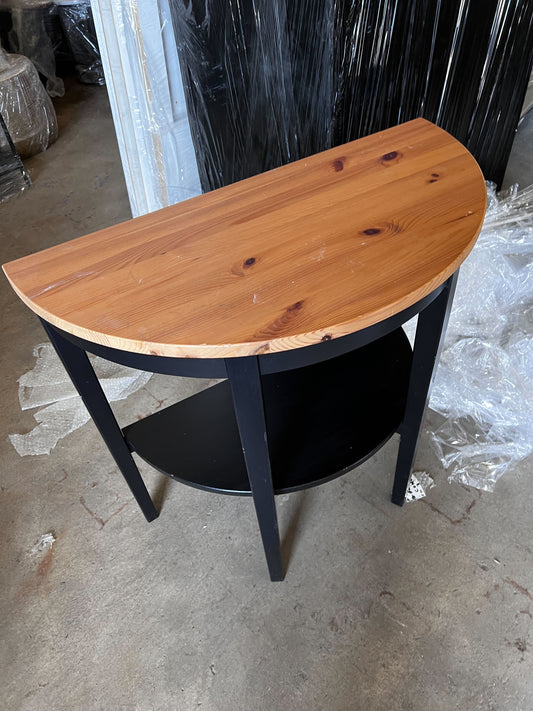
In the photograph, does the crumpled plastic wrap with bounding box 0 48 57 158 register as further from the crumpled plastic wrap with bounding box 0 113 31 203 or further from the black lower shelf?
the black lower shelf

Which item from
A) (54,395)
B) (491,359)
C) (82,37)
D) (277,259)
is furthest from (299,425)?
(82,37)

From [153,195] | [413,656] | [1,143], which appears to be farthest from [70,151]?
[413,656]

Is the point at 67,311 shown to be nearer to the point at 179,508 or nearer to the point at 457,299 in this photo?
the point at 179,508

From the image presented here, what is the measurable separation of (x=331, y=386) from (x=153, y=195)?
3.28 feet

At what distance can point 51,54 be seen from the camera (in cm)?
281

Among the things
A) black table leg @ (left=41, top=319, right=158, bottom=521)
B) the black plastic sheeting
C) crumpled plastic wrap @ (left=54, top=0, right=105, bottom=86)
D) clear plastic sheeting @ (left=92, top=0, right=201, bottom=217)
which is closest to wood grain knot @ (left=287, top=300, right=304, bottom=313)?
black table leg @ (left=41, top=319, right=158, bottom=521)

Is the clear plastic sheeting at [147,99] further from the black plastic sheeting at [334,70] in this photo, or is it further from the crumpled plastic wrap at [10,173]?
the crumpled plastic wrap at [10,173]

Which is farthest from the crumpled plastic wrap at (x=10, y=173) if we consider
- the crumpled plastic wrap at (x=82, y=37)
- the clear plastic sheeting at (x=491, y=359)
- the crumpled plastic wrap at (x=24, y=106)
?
the clear plastic sheeting at (x=491, y=359)

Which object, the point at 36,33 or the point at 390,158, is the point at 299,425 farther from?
the point at 36,33

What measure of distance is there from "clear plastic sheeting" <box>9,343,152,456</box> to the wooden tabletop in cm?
70

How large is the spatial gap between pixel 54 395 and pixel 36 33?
2.11m

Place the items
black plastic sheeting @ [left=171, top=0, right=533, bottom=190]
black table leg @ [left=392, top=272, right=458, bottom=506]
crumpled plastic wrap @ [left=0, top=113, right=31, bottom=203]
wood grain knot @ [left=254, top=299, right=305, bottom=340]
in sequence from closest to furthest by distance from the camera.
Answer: wood grain knot @ [left=254, top=299, right=305, bottom=340] < black table leg @ [left=392, top=272, right=458, bottom=506] < black plastic sheeting @ [left=171, top=0, right=533, bottom=190] < crumpled plastic wrap @ [left=0, top=113, right=31, bottom=203]

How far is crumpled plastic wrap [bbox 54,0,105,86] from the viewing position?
2714 mm

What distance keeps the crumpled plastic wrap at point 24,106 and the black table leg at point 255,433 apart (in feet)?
6.81
